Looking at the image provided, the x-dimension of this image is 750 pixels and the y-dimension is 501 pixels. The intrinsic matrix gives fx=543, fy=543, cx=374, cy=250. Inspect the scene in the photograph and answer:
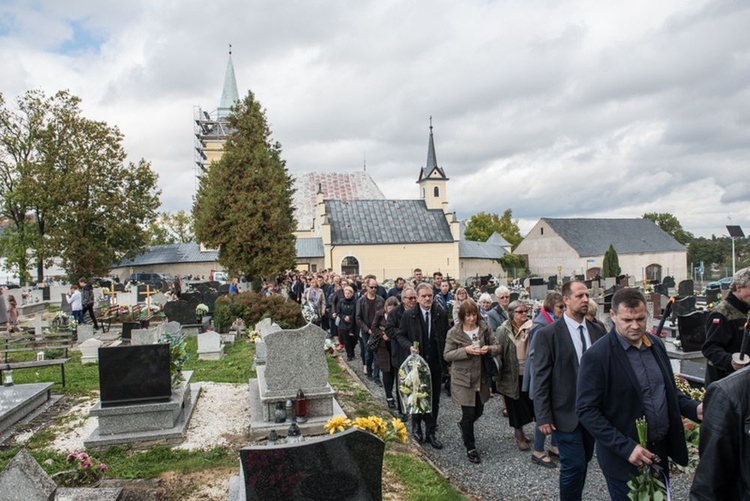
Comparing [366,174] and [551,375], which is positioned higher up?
[366,174]

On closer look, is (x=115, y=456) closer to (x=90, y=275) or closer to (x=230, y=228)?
(x=230, y=228)

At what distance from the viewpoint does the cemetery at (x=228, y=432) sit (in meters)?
3.73

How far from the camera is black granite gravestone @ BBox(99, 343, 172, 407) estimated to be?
6.86m

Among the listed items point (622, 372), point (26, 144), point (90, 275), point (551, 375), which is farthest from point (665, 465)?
point (26, 144)

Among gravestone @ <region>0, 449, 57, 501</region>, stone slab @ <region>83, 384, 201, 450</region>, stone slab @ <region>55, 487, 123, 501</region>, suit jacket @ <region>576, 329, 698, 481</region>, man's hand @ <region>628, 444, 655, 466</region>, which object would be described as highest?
suit jacket @ <region>576, 329, 698, 481</region>

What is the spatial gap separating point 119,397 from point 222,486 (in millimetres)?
2290

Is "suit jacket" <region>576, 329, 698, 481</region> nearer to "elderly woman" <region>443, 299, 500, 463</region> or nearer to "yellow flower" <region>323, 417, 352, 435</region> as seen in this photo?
"yellow flower" <region>323, 417, 352, 435</region>

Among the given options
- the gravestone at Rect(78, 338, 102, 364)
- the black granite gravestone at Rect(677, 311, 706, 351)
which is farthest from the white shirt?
the gravestone at Rect(78, 338, 102, 364)

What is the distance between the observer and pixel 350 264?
49.2 metres

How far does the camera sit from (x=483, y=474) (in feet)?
19.9

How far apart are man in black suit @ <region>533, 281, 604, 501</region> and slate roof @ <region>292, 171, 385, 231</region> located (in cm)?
5393

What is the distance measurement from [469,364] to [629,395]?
2908 millimetres

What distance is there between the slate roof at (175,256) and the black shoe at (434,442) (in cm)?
4629

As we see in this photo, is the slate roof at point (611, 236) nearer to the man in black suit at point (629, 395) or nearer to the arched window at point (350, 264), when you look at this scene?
the arched window at point (350, 264)
